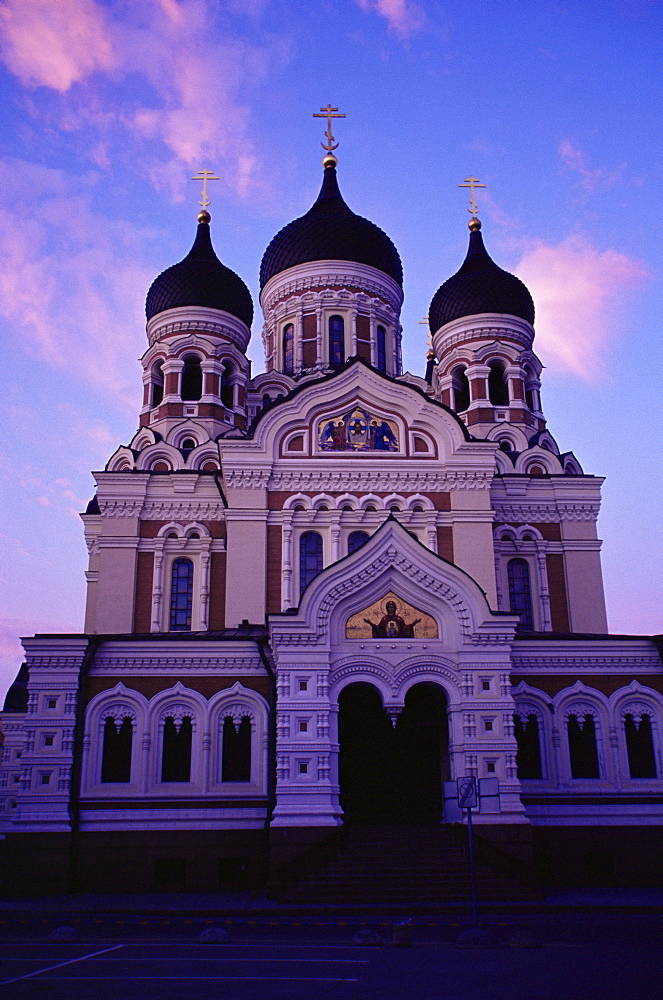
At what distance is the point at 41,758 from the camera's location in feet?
55.9

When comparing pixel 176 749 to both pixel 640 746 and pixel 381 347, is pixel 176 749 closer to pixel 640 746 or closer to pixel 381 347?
pixel 640 746

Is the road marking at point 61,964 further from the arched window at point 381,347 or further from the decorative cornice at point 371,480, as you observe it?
the arched window at point 381,347

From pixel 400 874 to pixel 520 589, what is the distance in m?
10.8

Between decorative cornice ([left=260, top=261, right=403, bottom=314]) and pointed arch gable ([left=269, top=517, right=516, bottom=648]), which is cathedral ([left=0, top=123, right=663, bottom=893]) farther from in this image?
decorative cornice ([left=260, top=261, right=403, bottom=314])

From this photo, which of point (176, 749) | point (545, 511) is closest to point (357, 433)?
point (545, 511)

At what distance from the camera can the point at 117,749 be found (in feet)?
57.7

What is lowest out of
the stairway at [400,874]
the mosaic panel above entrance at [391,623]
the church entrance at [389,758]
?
the stairway at [400,874]

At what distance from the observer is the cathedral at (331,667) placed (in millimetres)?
16609

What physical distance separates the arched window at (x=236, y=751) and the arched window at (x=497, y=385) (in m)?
14.6

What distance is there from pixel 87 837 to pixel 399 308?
757 inches

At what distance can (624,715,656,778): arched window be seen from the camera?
59.6 feet

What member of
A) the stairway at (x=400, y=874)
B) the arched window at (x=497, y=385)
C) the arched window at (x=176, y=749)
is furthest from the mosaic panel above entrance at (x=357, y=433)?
the stairway at (x=400, y=874)

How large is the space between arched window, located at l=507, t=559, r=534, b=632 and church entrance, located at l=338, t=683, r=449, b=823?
618 centimetres

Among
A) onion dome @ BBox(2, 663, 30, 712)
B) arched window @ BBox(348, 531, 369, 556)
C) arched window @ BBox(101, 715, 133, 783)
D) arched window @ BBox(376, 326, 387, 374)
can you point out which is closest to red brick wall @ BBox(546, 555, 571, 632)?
arched window @ BBox(348, 531, 369, 556)
